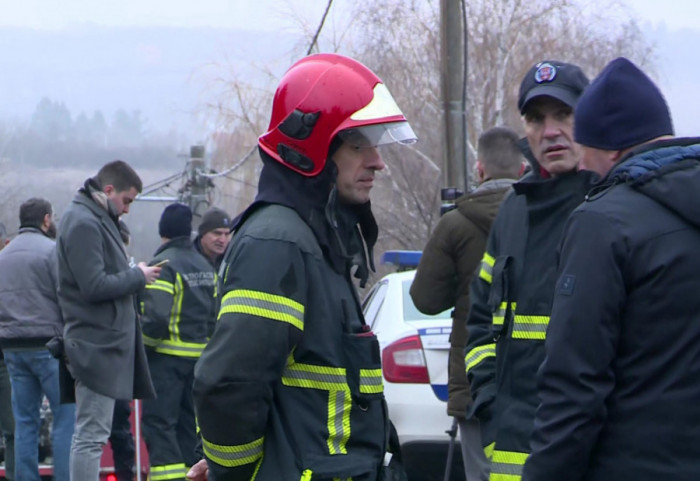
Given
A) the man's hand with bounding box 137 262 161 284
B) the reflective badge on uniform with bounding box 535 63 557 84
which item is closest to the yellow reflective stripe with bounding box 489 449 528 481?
the reflective badge on uniform with bounding box 535 63 557 84

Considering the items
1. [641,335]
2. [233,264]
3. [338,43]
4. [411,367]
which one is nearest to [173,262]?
[411,367]

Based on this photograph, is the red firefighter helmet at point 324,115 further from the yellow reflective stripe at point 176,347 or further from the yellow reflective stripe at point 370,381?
the yellow reflective stripe at point 176,347

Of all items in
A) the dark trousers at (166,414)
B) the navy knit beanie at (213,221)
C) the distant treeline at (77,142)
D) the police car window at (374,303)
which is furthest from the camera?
the distant treeline at (77,142)

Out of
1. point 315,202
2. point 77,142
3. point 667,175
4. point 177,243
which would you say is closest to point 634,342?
point 667,175

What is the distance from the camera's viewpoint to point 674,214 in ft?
8.95

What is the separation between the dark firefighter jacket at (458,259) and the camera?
534 centimetres

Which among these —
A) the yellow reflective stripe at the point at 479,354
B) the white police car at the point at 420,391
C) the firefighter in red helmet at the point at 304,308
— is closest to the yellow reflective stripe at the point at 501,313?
the yellow reflective stripe at the point at 479,354

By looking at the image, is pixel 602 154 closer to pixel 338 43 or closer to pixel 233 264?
pixel 233 264

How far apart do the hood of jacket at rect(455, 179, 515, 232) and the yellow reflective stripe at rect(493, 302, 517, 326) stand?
1579 millimetres

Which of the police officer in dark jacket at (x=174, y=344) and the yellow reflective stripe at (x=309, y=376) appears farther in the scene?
the police officer in dark jacket at (x=174, y=344)

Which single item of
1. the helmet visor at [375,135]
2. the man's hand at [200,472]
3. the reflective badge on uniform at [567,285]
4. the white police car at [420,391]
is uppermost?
the helmet visor at [375,135]

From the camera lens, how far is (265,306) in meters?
2.85

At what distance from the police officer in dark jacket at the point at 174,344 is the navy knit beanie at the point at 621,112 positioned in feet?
16.6

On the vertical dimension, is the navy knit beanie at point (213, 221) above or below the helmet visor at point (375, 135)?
below
